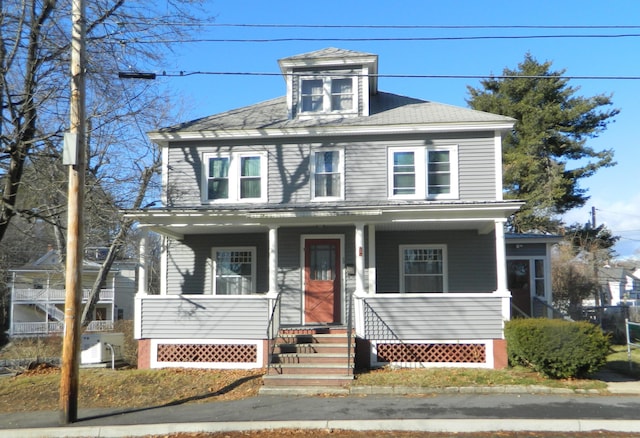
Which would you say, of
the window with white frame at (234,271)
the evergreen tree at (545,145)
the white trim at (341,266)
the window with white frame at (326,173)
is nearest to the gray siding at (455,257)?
the white trim at (341,266)

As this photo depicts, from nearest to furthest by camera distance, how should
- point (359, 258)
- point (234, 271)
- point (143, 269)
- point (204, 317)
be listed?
1. point (359, 258)
2. point (204, 317)
3. point (143, 269)
4. point (234, 271)

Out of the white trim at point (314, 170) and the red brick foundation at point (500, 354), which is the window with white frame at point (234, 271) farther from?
the red brick foundation at point (500, 354)

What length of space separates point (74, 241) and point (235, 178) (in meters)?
7.00

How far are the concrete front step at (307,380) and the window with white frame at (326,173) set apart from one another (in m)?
5.57

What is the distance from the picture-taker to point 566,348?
11352 mm

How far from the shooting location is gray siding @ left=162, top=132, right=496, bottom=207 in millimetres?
15227

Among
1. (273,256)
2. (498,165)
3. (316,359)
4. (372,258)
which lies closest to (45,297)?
(273,256)

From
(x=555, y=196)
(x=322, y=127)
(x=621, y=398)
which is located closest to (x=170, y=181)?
(x=322, y=127)

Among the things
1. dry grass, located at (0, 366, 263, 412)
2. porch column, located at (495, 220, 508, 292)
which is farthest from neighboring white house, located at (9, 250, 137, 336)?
porch column, located at (495, 220, 508, 292)

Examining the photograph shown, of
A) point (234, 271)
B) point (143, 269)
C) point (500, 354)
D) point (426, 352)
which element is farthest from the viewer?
point (234, 271)

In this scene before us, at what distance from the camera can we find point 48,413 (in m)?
10.2

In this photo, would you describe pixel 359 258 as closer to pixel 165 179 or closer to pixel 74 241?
pixel 165 179

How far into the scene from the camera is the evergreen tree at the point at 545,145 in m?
32.2

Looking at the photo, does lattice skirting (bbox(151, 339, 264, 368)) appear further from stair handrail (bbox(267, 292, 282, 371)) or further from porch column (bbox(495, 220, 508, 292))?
porch column (bbox(495, 220, 508, 292))
